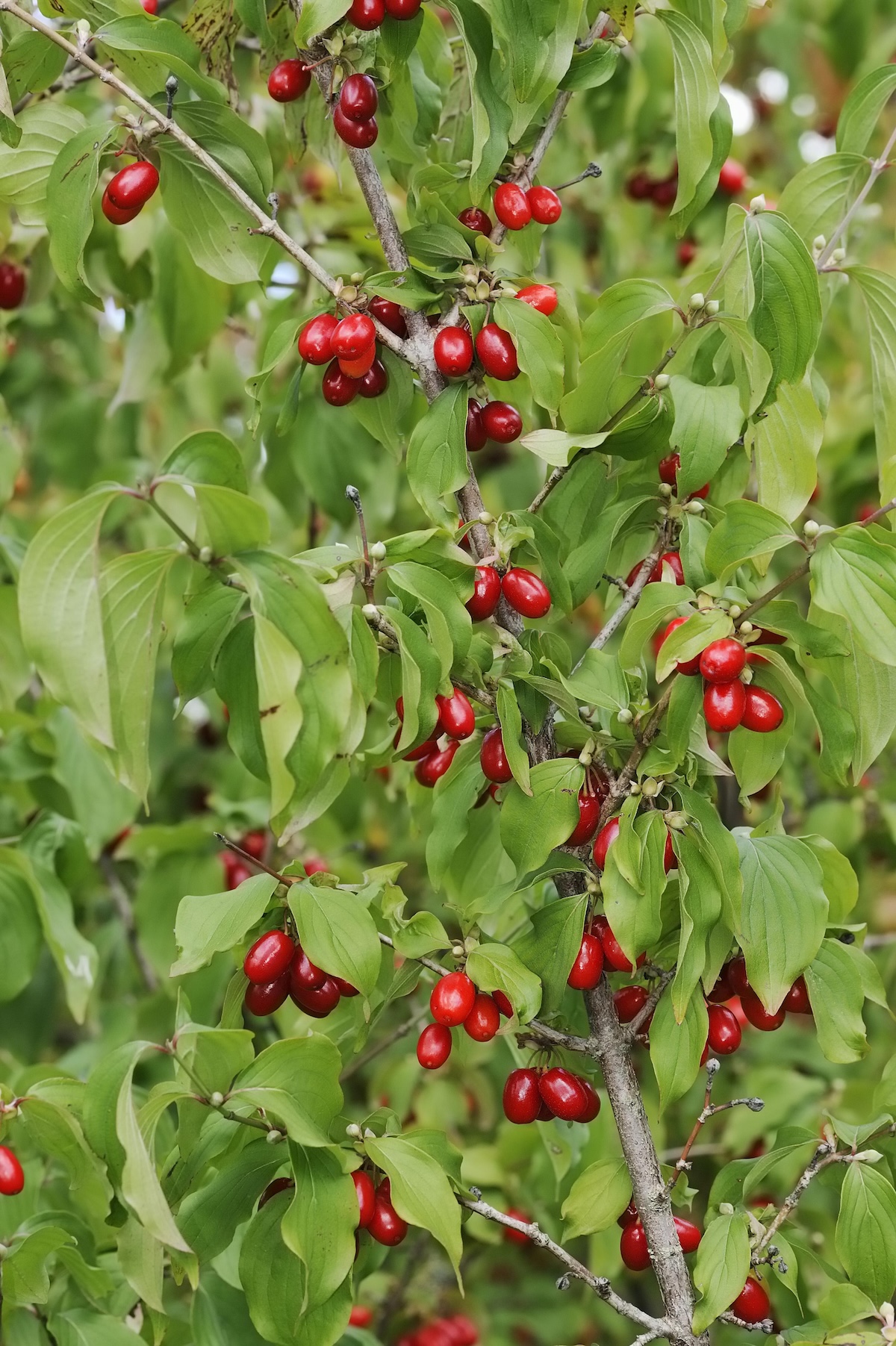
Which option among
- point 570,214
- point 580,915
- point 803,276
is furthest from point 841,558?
point 570,214

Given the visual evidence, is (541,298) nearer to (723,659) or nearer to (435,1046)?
(723,659)

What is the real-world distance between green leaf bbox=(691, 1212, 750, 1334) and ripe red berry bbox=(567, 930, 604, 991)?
0.96 ft

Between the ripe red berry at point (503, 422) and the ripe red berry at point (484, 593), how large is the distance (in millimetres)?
183

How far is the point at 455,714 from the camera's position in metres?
1.33

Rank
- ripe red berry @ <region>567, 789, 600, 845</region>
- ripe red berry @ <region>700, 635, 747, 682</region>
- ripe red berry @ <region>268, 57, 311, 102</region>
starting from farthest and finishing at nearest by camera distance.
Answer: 1. ripe red berry @ <region>268, 57, 311, 102</region>
2. ripe red berry @ <region>567, 789, 600, 845</region>
3. ripe red berry @ <region>700, 635, 747, 682</region>

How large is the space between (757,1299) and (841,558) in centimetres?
88

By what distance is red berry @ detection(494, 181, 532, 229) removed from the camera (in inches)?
57.7

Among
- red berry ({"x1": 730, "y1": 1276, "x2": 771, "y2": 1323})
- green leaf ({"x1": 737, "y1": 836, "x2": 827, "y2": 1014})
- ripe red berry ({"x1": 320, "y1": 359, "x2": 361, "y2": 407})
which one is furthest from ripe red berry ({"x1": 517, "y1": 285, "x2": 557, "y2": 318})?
red berry ({"x1": 730, "y1": 1276, "x2": 771, "y2": 1323})

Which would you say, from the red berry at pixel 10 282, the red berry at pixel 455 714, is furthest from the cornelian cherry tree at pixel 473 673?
the red berry at pixel 10 282

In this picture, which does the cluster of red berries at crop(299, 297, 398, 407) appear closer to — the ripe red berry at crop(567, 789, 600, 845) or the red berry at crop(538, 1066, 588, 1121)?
the ripe red berry at crop(567, 789, 600, 845)

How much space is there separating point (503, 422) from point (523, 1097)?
0.78 m

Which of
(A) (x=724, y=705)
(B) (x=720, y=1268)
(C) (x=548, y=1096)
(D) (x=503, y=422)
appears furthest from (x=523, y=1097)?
(D) (x=503, y=422)

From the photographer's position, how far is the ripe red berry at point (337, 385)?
154 cm

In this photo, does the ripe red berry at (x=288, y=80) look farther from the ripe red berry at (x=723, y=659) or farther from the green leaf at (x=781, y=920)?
the green leaf at (x=781, y=920)
